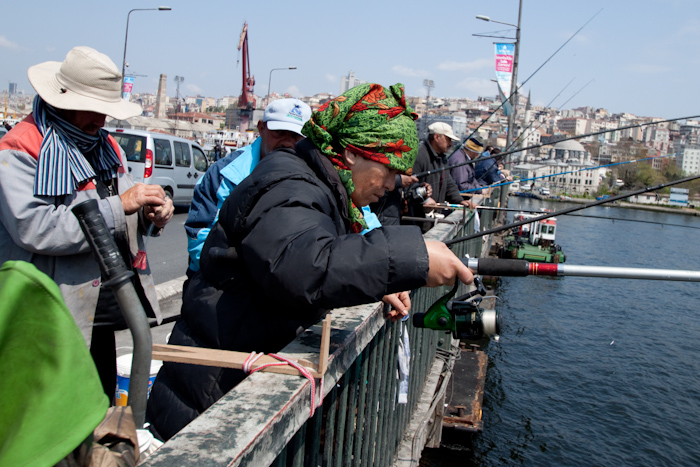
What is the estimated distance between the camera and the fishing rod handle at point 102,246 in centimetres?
128

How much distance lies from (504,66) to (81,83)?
21780mm

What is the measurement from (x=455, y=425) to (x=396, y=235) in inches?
188

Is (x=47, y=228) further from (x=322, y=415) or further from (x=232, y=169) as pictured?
(x=232, y=169)

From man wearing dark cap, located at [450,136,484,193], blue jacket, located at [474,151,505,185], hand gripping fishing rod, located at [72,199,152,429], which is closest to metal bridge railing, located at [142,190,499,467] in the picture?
hand gripping fishing rod, located at [72,199,152,429]

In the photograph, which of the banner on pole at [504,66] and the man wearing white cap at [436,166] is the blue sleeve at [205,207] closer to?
the man wearing white cap at [436,166]

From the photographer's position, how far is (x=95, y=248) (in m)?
1.31

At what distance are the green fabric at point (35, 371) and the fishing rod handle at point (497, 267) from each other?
1.38 metres

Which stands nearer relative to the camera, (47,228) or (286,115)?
(47,228)

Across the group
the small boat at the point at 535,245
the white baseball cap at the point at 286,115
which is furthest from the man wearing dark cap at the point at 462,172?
the small boat at the point at 535,245

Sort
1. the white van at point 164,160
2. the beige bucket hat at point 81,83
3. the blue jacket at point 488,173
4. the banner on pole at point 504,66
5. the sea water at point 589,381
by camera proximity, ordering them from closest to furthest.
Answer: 1. the beige bucket hat at point 81,83
2. the sea water at point 589,381
3. the blue jacket at point 488,173
4. the white van at point 164,160
5. the banner on pole at point 504,66

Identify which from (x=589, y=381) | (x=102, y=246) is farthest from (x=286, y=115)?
(x=589, y=381)

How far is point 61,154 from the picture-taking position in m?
2.23

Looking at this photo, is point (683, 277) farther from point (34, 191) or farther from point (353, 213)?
point (34, 191)

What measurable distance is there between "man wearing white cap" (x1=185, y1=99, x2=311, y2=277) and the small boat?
78.0 feet
